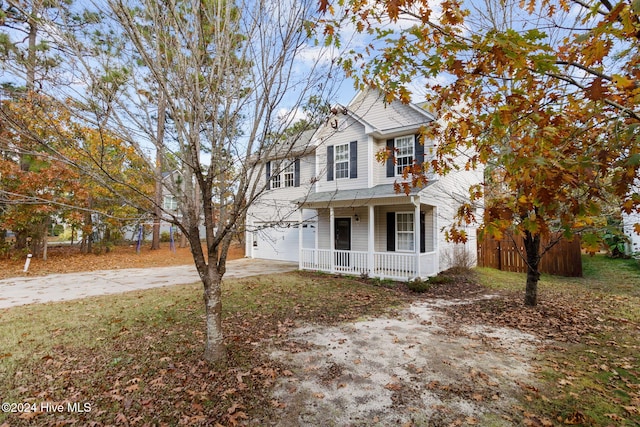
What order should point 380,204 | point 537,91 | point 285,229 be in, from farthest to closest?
1. point 285,229
2. point 380,204
3. point 537,91

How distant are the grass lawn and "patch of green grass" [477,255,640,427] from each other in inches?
0.6

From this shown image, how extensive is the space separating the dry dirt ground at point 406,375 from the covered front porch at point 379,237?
15.7 feet

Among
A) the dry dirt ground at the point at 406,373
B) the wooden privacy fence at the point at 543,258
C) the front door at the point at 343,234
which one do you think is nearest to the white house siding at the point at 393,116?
the front door at the point at 343,234

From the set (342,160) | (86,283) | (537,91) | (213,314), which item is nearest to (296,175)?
(342,160)

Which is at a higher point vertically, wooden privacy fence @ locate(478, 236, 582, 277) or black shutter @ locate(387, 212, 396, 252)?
black shutter @ locate(387, 212, 396, 252)

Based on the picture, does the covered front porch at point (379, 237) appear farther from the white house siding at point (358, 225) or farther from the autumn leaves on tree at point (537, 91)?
the autumn leaves on tree at point (537, 91)

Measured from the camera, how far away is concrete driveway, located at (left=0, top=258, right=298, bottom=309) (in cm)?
782

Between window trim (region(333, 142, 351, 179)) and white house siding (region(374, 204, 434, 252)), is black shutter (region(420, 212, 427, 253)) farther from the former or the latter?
window trim (region(333, 142, 351, 179))

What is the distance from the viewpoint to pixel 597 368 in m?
3.92

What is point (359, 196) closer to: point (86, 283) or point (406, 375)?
point (406, 375)

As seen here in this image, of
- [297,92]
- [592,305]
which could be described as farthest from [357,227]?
[297,92]

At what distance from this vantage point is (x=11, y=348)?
4441 mm

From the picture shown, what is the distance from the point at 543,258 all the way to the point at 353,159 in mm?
8309

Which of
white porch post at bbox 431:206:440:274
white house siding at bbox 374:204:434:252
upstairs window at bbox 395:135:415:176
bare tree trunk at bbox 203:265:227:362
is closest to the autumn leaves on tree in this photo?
bare tree trunk at bbox 203:265:227:362
